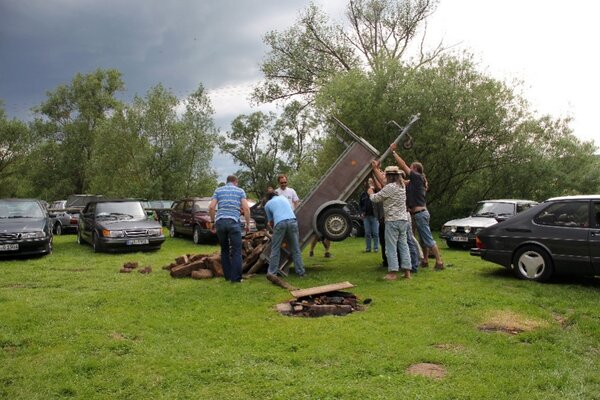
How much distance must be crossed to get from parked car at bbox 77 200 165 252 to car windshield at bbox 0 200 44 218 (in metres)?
1.49

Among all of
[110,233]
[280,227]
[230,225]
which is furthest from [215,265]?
[110,233]

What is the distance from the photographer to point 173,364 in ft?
15.4

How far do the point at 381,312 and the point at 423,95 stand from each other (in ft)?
48.6

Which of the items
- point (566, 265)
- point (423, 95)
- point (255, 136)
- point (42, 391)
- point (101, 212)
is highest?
point (255, 136)

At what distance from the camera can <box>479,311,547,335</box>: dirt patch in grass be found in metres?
5.78

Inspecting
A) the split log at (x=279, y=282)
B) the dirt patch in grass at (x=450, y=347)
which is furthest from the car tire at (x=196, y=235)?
the dirt patch in grass at (x=450, y=347)

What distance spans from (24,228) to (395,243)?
9.43m

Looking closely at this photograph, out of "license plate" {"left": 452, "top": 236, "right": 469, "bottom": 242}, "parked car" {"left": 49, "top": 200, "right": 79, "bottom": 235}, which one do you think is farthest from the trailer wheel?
"parked car" {"left": 49, "top": 200, "right": 79, "bottom": 235}

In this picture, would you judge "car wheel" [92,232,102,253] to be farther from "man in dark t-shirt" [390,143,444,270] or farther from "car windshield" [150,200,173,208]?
"car windshield" [150,200,173,208]

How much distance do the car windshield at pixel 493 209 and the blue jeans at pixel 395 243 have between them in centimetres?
669

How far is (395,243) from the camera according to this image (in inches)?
348

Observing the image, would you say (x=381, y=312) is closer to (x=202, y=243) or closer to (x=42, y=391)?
(x=42, y=391)

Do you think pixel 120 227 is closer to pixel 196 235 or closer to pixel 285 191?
pixel 196 235

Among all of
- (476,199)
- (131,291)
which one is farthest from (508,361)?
(476,199)
